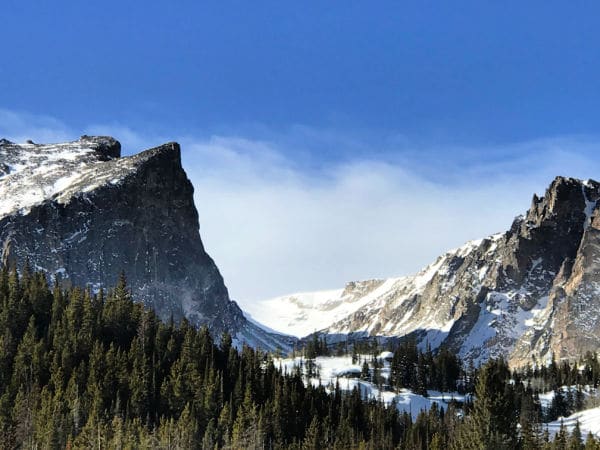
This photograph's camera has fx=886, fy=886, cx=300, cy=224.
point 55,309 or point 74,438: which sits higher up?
point 55,309

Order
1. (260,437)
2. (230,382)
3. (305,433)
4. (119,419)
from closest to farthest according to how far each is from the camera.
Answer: (119,419)
(260,437)
(305,433)
(230,382)

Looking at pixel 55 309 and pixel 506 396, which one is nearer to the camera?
pixel 506 396

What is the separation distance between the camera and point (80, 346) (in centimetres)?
16950

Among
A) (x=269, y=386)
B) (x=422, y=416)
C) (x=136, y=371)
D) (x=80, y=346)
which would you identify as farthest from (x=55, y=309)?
(x=422, y=416)

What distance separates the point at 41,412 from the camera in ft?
451

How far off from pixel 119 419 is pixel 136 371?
87.0 ft

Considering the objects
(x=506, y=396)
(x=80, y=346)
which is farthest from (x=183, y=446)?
(x=506, y=396)

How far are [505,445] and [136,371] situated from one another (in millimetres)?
103635

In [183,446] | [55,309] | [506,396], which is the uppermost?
[55,309]

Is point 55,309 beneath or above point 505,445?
above

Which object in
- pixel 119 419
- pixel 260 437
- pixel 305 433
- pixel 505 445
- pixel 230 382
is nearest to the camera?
pixel 505 445

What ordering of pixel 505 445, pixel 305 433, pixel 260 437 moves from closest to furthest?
pixel 505 445 → pixel 260 437 → pixel 305 433

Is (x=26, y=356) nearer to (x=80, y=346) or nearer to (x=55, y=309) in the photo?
(x=80, y=346)

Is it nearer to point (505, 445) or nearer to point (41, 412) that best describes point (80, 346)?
point (41, 412)
